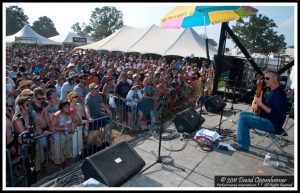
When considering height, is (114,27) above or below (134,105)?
above

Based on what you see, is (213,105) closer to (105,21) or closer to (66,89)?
(66,89)

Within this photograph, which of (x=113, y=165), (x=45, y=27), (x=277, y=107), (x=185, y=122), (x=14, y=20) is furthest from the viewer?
(x=45, y=27)

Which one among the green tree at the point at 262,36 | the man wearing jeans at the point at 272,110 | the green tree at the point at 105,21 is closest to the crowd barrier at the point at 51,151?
the man wearing jeans at the point at 272,110

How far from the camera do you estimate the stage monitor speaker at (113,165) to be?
3.55 meters

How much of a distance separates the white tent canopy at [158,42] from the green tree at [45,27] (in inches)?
4121

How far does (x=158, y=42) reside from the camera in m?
23.1

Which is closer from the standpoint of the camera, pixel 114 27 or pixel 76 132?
pixel 76 132

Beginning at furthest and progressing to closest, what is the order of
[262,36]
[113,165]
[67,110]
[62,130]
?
[262,36]
[67,110]
[62,130]
[113,165]

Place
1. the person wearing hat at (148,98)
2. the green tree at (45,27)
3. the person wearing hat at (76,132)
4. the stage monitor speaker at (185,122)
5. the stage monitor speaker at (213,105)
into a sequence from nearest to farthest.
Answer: the person wearing hat at (76,132)
the stage monitor speaker at (185,122)
the person wearing hat at (148,98)
the stage monitor speaker at (213,105)
the green tree at (45,27)

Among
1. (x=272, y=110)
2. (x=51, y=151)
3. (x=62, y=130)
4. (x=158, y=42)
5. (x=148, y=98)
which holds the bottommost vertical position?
(x=51, y=151)

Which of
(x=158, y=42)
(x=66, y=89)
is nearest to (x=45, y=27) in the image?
(x=158, y=42)

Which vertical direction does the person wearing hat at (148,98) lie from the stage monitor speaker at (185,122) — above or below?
above

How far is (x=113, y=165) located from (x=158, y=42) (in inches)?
807

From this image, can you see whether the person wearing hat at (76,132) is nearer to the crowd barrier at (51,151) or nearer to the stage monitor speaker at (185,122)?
the crowd barrier at (51,151)
